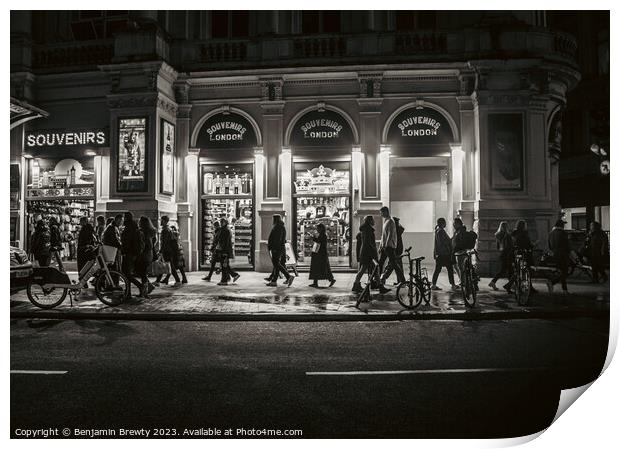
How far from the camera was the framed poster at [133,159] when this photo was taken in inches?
466

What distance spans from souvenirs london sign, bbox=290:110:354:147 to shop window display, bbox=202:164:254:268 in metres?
1.72

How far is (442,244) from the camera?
31.9 feet

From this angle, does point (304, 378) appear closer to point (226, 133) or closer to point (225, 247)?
point (225, 247)

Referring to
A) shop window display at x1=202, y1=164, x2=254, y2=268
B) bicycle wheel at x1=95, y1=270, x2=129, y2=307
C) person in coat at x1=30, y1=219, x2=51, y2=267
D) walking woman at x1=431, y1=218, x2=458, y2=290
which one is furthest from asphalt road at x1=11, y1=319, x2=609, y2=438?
shop window display at x1=202, y1=164, x2=254, y2=268

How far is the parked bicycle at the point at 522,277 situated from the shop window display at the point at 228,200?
732 centimetres

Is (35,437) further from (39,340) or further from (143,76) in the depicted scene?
(143,76)

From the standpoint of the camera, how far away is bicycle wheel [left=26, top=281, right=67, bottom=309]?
779 centimetres

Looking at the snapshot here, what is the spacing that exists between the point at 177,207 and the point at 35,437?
1009 centimetres

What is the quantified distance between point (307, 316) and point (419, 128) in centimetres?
721

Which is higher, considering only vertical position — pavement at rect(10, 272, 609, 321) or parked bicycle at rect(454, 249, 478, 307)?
parked bicycle at rect(454, 249, 478, 307)

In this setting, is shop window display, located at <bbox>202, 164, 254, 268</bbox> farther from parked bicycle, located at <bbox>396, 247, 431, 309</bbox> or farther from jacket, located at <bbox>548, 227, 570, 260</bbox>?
jacket, located at <bbox>548, 227, 570, 260</bbox>
